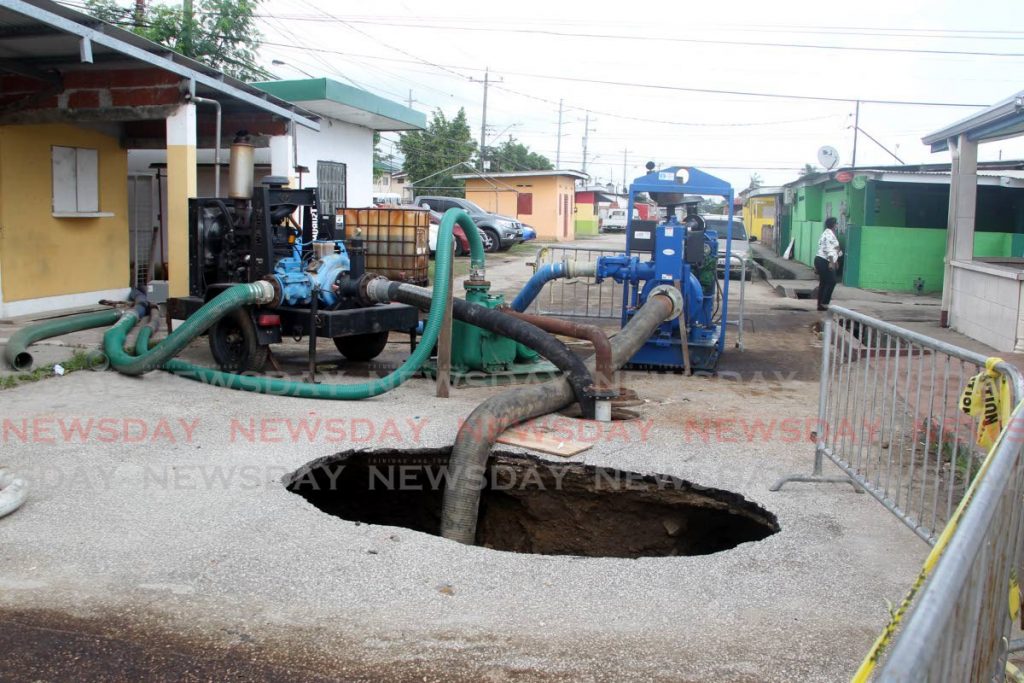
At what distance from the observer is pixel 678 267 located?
9.66 meters

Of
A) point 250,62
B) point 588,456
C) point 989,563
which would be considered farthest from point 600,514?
point 250,62

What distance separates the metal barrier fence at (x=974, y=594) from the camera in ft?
4.81

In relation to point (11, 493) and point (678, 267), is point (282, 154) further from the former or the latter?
point (11, 493)

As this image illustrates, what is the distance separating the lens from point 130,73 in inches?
407

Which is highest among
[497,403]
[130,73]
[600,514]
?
[130,73]

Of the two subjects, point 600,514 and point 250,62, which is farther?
point 250,62

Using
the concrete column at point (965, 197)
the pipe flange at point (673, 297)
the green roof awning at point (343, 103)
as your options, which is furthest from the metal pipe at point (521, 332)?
the concrete column at point (965, 197)

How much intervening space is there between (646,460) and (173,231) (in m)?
6.48

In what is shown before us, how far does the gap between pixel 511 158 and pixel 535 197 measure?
2133 cm

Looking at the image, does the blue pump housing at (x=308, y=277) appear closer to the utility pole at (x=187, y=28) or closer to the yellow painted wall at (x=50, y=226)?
the yellow painted wall at (x=50, y=226)

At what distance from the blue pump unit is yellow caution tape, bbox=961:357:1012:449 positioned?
5489mm

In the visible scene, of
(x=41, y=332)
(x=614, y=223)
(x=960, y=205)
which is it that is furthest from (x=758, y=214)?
(x=41, y=332)

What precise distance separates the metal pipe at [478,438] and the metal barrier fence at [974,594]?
331cm

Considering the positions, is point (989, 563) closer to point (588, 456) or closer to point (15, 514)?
point (588, 456)
